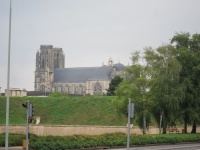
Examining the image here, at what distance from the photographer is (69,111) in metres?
80.6

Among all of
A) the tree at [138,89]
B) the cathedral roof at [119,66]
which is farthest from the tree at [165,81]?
the cathedral roof at [119,66]

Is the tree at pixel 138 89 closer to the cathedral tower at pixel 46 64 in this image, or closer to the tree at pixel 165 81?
the tree at pixel 165 81

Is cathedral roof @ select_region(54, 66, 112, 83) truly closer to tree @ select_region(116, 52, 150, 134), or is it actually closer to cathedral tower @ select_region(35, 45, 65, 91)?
cathedral tower @ select_region(35, 45, 65, 91)

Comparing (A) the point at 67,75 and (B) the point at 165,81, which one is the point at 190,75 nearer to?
(B) the point at 165,81

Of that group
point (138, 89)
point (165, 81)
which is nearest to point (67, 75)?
point (138, 89)

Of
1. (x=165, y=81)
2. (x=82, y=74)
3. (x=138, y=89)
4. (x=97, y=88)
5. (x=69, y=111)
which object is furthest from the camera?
(x=82, y=74)

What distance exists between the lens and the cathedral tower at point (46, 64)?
155750 millimetres

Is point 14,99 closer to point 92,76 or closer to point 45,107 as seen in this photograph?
point 45,107

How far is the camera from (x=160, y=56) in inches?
1859

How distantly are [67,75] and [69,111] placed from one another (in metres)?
70.9

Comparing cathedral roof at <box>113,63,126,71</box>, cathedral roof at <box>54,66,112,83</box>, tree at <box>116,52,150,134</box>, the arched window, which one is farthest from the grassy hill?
cathedral roof at <box>113,63,126,71</box>

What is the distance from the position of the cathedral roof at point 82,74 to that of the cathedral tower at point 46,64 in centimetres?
347

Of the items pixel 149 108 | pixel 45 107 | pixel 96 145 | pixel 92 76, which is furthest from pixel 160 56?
pixel 92 76

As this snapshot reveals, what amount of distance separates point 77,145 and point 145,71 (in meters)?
20.3
